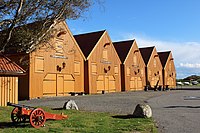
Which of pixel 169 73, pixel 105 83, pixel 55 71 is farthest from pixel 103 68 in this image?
A: pixel 169 73

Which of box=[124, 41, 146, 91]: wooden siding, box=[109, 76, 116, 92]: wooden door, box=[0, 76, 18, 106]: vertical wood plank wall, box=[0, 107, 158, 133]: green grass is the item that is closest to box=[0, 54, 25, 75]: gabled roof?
box=[0, 76, 18, 106]: vertical wood plank wall

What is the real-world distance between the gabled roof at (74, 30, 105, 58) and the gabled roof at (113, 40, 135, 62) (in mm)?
7604

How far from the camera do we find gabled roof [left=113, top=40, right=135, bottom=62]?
51.0 m

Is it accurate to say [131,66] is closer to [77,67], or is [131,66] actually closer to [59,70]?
[77,67]

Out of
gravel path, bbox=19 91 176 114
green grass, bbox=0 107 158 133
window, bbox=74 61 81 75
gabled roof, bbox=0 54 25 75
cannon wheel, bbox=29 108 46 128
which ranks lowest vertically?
green grass, bbox=0 107 158 133

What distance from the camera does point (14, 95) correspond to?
21.9 m

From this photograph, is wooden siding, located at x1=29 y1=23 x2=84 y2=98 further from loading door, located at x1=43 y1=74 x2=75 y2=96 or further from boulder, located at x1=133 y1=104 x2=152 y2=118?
boulder, located at x1=133 y1=104 x2=152 y2=118

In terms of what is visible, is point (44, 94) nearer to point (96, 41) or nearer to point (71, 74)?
point (71, 74)

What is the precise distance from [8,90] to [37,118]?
11.4m

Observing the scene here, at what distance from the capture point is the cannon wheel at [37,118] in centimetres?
1065

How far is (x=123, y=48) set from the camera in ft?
175

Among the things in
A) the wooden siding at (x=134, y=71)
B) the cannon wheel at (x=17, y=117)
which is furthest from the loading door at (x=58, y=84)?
the cannon wheel at (x=17, y=117)

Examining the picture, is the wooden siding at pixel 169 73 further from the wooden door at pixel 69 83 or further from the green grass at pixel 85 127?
the green grass at pixel 85 127

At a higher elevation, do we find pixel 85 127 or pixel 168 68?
pixel 168 68
